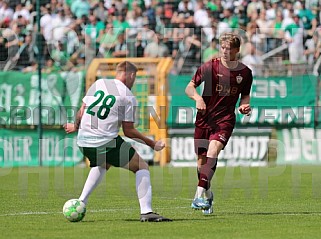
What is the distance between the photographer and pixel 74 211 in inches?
412

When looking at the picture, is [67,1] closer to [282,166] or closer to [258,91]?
[258,91]

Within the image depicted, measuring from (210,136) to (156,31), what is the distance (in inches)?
475

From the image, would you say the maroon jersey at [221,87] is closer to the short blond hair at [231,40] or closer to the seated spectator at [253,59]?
the short blond hair at [231,40]

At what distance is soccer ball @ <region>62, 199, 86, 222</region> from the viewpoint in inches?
412

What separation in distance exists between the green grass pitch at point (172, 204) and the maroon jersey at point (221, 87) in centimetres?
131

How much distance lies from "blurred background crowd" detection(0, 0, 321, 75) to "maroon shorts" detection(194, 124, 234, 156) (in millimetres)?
10707

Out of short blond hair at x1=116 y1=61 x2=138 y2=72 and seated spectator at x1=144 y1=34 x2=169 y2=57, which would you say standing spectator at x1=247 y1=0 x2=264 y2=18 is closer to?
seated spectator at x1=144 y1=34 x2=169 y2=57

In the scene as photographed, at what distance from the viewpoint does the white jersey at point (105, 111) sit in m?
10.4

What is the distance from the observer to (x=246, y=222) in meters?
10.5

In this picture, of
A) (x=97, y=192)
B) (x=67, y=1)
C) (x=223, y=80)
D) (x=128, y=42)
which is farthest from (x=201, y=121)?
(x=67, y=1)

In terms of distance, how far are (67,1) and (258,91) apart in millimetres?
6294

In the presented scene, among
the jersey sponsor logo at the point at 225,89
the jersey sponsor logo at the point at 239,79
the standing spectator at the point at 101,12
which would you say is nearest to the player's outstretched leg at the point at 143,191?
the jersey sponsor logo at the point at 225,89

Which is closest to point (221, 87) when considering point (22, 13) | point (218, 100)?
point (218, 100)

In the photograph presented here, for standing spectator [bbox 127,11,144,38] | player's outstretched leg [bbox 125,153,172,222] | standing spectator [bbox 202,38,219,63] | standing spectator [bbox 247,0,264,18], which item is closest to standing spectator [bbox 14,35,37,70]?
standing spectator [bbox 127,11,144,38]
